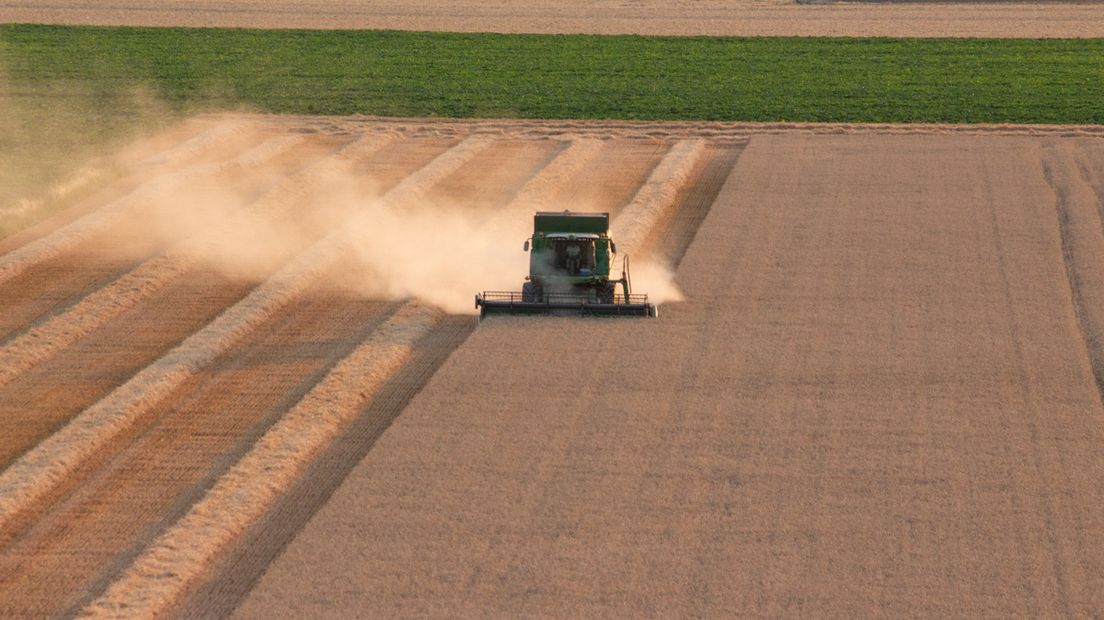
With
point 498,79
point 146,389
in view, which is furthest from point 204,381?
point 498,79

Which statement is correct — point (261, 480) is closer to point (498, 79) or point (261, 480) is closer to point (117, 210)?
point (117, 210)

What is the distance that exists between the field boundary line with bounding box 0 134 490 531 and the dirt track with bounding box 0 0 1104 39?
149ft

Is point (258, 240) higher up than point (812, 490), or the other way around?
point (258, 240)

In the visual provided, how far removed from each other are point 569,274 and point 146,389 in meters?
8.87

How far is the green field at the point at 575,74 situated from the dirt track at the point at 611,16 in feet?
14.6

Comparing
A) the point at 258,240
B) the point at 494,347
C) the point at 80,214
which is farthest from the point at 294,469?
the point at 80,214

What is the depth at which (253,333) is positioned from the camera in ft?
104

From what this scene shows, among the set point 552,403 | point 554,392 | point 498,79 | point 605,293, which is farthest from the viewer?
point 498,79

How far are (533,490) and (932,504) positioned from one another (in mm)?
5551

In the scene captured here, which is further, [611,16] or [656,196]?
[611,16]

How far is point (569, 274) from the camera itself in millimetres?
32156

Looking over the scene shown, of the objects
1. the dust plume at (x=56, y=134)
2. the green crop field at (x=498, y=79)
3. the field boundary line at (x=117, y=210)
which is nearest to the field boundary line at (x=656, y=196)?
the green crop field at (x=498, y=79)

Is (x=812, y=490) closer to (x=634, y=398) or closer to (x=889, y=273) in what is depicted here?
(x=634, y=398)

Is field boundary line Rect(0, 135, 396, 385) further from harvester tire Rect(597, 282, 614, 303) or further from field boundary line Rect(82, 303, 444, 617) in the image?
harvester tire Rect(597, 282, 614, 303)
